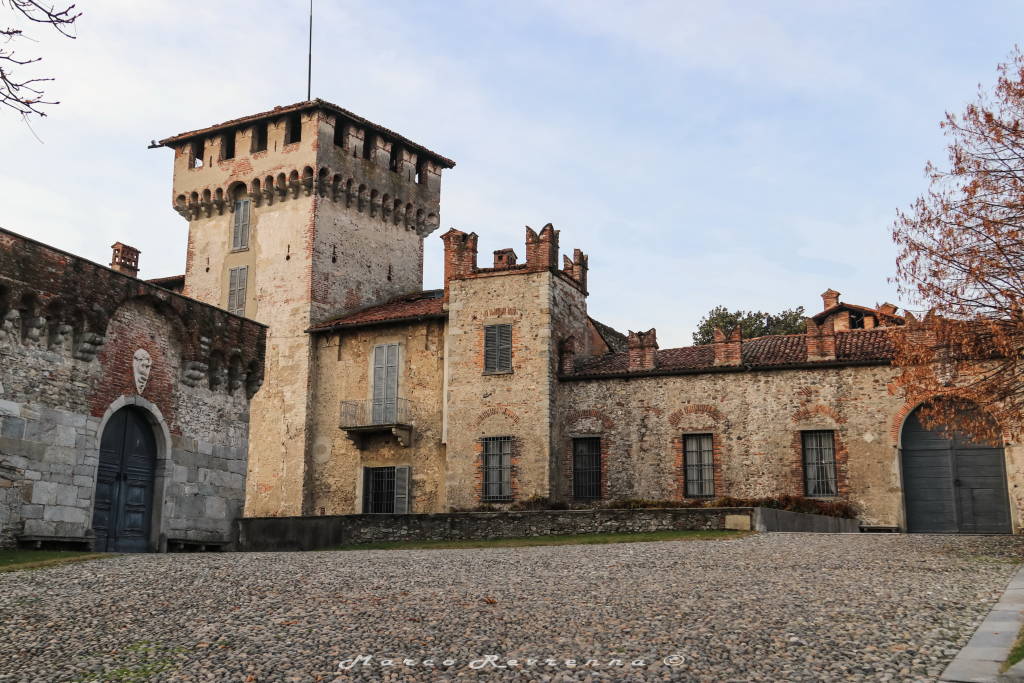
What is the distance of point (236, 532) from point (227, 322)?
473 centimetres

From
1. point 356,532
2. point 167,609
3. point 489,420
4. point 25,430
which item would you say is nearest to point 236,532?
point 356,532

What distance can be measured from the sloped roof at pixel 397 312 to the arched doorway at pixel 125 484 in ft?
35.7

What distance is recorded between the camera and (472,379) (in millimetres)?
29031

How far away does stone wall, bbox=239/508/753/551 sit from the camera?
21953 millimetres

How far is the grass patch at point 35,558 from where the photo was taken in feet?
47.5

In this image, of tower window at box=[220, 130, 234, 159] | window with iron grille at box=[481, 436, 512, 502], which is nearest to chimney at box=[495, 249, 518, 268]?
window with iron grille at box=[481, 436, 512, 502]

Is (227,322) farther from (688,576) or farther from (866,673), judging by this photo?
(866,673)

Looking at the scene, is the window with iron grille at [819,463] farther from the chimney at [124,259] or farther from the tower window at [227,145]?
the chimney at [124,259]

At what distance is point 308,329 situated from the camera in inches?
1265

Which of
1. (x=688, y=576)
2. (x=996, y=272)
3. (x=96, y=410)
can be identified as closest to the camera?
(x=688, y=576)

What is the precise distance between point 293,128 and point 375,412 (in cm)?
1080

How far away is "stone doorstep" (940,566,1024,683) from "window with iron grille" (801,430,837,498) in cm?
1617

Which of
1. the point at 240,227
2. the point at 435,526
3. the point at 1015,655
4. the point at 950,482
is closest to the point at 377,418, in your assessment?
the point at 435,526

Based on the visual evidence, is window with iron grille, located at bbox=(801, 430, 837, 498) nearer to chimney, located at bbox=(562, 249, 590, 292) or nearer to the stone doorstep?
chimney, located at bbox=(562, 249, 590, 292)
